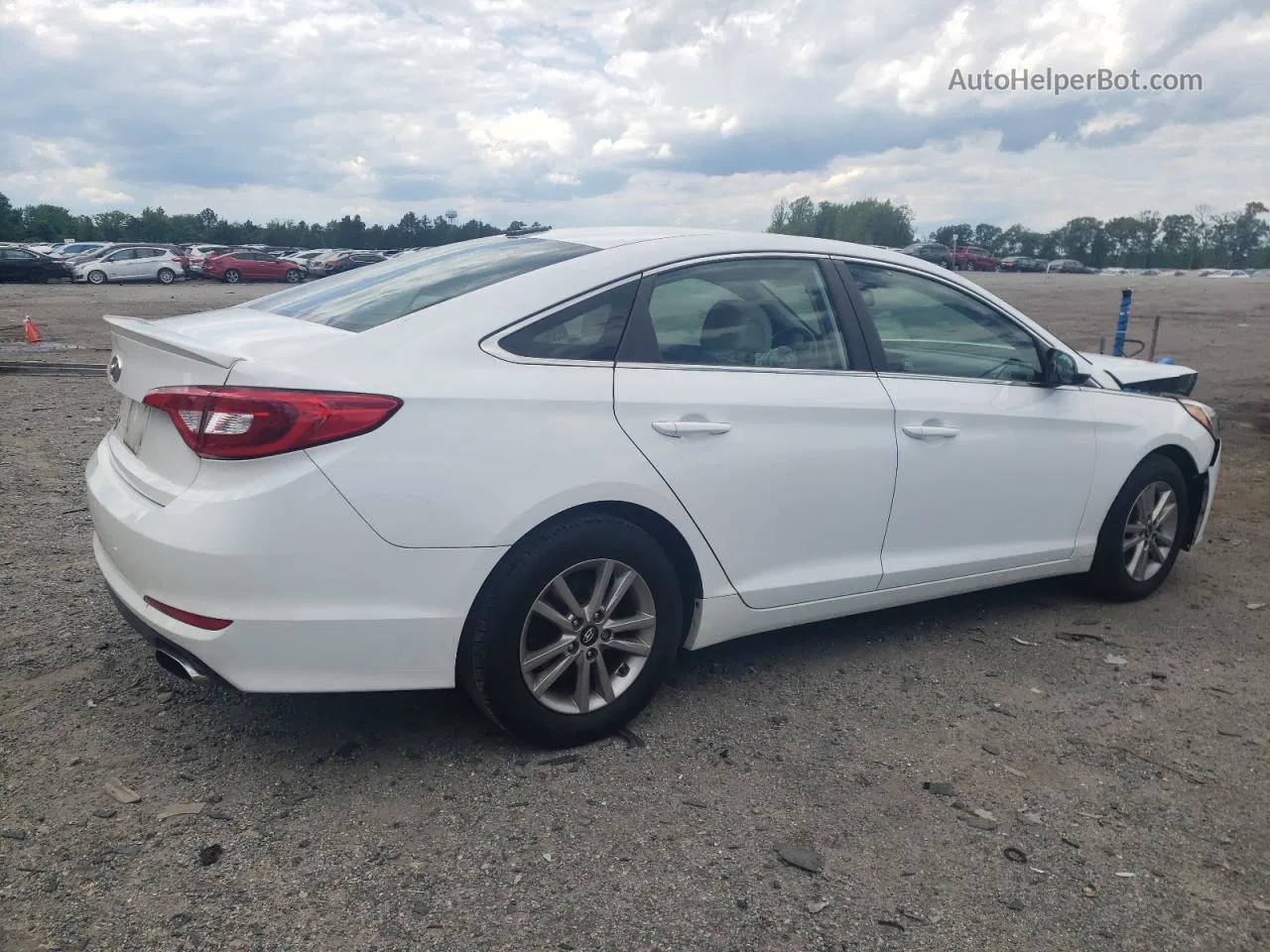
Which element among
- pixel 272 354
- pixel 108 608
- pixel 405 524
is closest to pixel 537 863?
pixel 405 524

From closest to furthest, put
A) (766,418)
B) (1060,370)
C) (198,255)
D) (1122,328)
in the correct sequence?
(766,418) < (1060,370) < (1122,328) < (198,255)

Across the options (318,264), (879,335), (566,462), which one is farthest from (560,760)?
(318,264)

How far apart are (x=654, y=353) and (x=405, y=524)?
104cm

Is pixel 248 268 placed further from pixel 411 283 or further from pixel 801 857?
pixel 801 857

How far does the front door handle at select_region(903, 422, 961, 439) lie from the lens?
13.4 ft

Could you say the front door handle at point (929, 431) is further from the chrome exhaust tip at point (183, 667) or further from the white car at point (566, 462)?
the chrome exhaust tip at point (183, 667)

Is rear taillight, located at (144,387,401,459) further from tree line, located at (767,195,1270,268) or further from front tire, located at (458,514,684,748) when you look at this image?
tree line, located at (767,195,1270,268)

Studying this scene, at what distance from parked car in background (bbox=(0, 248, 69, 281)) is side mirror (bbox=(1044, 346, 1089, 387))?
40017mm

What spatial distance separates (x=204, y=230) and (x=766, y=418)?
86.8 metres

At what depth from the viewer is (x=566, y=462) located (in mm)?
3230

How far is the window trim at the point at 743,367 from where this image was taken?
3521 mm

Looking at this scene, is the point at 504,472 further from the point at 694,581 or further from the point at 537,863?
the point at 537,863

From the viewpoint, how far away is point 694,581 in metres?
3.65

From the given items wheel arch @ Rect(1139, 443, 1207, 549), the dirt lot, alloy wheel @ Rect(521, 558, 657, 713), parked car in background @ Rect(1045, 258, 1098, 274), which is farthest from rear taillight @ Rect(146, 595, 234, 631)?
parked car in background @ Rect(1045, 258, 1098, 274)
